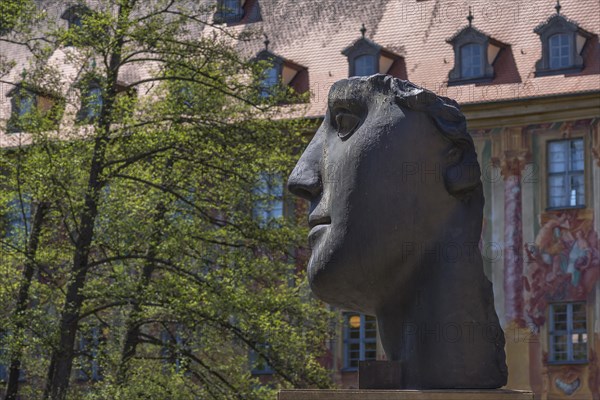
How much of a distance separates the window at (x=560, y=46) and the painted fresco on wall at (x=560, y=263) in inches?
107

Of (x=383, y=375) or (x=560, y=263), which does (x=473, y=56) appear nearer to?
(x=560, y=263)

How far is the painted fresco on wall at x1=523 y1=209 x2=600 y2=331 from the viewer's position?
27562 millimetres

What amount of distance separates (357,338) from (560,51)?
21.7 feet

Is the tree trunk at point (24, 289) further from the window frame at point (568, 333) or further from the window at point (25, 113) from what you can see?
the window frame at point (568, 333)

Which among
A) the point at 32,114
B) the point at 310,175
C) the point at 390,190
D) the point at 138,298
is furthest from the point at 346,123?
the point at 32,114

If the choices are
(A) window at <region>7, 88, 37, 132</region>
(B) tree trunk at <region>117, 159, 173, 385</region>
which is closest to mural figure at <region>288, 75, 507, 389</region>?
(B) tree trunk at <region>117, 159, 173, 385</region>

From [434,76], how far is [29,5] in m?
12.5

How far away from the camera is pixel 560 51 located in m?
28.6

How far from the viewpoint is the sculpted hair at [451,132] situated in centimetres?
725

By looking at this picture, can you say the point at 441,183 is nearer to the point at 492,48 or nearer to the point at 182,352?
the point at 182,352

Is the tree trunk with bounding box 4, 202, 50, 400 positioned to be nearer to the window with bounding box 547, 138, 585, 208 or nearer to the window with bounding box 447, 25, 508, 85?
the window with bounding box 547, 138, 585, 208

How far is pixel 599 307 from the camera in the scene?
27250 millimetres

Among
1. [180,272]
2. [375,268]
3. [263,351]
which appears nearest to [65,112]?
[180,272]

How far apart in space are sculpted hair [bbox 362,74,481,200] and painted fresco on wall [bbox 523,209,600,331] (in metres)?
20.7
